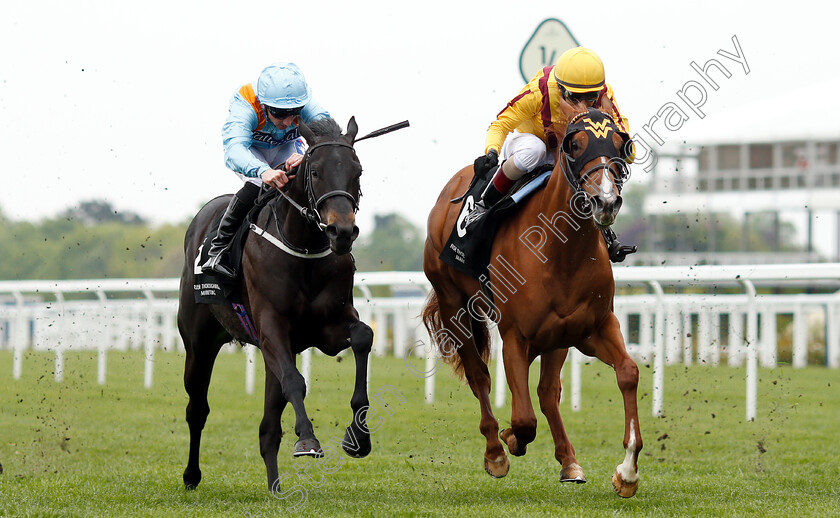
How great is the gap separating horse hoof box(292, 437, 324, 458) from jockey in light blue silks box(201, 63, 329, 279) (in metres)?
1.20

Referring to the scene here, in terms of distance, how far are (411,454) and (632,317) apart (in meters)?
8.72

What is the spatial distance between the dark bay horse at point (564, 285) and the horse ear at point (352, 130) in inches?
34.4

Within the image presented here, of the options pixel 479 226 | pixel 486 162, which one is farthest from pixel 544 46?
pixel 479 226

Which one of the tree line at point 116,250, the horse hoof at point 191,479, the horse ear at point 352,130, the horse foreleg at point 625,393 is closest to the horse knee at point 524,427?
the horse foreleg at point 625,393

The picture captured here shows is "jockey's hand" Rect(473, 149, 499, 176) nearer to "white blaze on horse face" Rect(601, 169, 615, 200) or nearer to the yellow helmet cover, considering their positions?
the yellow helmet cover

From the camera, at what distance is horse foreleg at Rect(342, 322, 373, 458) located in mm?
4766

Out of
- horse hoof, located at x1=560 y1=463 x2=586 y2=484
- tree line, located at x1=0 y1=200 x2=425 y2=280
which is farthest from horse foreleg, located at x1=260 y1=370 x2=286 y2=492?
tree line, located at x1=0 y1=200 x2=425 y2=280

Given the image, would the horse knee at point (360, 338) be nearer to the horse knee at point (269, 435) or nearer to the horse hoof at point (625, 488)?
the horse knee at point (269, 435)

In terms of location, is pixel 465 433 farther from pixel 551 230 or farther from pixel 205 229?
pixel 551 230

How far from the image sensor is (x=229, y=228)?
5488mm

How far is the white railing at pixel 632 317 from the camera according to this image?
7395mm

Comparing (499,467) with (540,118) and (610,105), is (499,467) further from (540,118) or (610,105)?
(610,105)

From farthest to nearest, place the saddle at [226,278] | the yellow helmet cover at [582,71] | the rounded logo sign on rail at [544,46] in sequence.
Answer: the rounded logo sign on rail at [544,46], the saddle at [226,278], the yellow helmet cover at [582,71]

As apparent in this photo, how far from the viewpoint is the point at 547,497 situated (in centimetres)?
500
